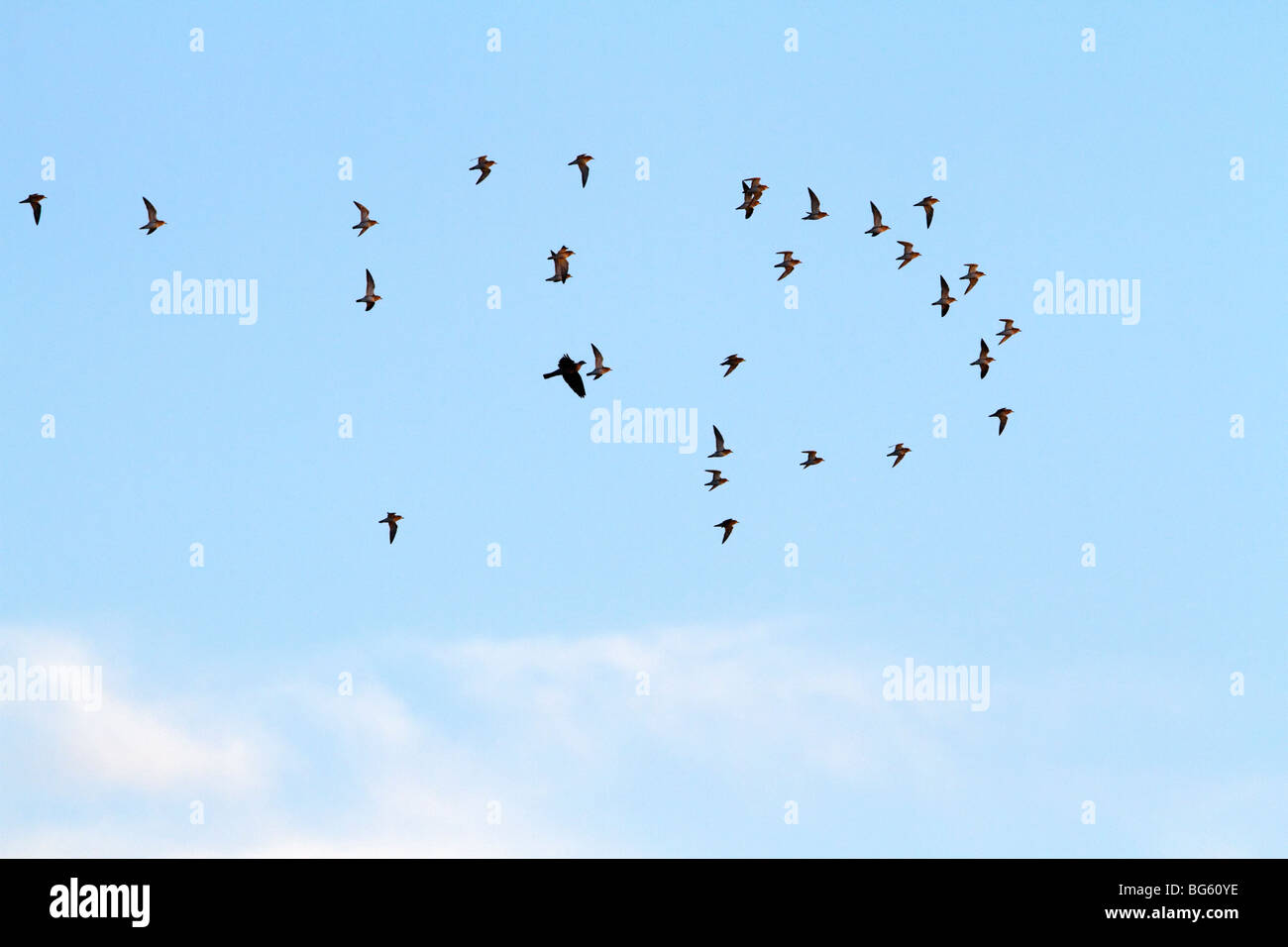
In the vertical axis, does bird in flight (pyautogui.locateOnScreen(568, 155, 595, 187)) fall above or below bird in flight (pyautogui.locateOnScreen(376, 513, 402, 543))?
above

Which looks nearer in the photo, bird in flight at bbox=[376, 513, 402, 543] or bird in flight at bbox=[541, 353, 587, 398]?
bird in flight at bbox=[541, 353, 587, 398]

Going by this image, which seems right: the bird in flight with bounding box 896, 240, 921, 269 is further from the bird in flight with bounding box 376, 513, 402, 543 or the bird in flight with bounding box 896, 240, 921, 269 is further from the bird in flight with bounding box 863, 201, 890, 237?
the bird in flight with bounding box 376, 513, 402, 543

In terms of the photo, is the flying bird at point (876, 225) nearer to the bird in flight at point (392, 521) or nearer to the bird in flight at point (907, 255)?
the bird in flight at point (907, 255)

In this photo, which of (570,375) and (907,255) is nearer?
(570,375)

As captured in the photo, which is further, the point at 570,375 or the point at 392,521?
the point at 392,521

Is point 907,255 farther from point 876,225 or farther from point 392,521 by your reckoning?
point 392,521

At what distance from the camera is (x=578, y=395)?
7206 cm

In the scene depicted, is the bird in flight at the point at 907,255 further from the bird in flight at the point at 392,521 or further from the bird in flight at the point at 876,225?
the bird in flight at the point at 392,521

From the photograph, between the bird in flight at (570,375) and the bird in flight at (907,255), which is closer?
the bird in flight at (570,375)

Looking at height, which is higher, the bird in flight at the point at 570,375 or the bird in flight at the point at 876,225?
the bird in flight at the point at 876,225

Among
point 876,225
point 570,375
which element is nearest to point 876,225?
point 876,225
